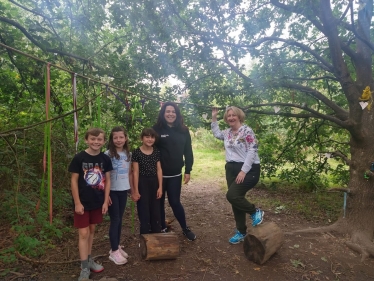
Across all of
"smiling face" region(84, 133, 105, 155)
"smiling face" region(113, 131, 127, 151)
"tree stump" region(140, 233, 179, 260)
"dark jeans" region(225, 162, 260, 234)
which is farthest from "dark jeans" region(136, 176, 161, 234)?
"dark jeans" region(225, 162, 260, 234)

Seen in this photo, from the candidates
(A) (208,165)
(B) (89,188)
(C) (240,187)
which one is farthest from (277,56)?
(A) (208,165)

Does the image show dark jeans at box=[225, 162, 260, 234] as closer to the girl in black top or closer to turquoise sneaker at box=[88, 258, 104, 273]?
the girl in black top

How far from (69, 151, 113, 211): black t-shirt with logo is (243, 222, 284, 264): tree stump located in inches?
70.9

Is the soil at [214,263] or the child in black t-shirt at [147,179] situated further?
the child in black t-shirt at [147,179]

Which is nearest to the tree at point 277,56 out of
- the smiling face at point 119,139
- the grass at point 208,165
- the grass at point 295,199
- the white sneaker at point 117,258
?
the grass at point 295,199

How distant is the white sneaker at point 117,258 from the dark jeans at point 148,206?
0.36 meters

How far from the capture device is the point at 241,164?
11.9 ft

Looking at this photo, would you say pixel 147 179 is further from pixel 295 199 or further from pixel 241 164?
pixel 295 199

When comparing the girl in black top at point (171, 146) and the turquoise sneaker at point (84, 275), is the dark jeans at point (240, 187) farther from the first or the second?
the turquoise sneaker at point (84, 275)

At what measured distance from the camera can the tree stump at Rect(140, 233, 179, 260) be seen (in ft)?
10.8

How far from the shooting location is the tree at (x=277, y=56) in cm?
443

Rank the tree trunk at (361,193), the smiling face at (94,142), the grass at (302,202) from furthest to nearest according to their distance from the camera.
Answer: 1. the grass at (302,202)
2. the tree trunk at (361,193)
3. the smiling face at (94,142)

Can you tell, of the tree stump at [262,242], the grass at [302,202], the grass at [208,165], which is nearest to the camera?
the tree stump at [262,242]

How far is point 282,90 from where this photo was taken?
19.6 ft
